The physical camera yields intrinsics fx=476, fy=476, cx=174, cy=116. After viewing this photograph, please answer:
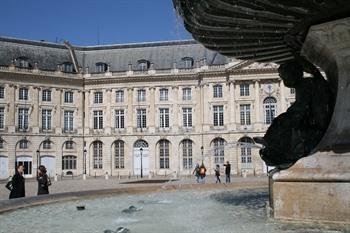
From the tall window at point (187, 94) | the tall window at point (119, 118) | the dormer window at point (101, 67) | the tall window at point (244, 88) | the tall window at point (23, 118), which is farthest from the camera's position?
the dormer window at point (101, 67)

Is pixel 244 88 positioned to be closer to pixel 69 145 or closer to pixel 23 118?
pixel 69 145

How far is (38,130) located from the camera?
57.8m

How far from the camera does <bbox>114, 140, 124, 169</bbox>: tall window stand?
5981 centimetres

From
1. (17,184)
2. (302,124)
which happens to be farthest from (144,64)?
(302,124)

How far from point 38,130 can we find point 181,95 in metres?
18.1

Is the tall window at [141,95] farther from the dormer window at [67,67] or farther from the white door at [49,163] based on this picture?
the white door at [49,163]

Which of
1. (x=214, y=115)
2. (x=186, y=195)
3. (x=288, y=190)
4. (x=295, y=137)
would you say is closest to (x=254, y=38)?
(x=295, y=137)

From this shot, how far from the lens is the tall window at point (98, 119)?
61.6 meters

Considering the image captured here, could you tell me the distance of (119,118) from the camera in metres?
61.2

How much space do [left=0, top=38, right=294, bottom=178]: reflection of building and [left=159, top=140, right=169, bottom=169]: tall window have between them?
0.41 ft

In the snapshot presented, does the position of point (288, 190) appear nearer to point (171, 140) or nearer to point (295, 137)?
point (295, 137)

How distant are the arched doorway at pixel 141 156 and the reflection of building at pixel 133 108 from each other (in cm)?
12

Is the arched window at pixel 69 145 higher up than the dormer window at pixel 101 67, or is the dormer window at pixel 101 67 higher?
the dormer window at pixel 101 67

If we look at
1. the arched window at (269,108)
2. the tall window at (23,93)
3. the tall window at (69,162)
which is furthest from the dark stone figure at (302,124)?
the tall window at (23,93)
